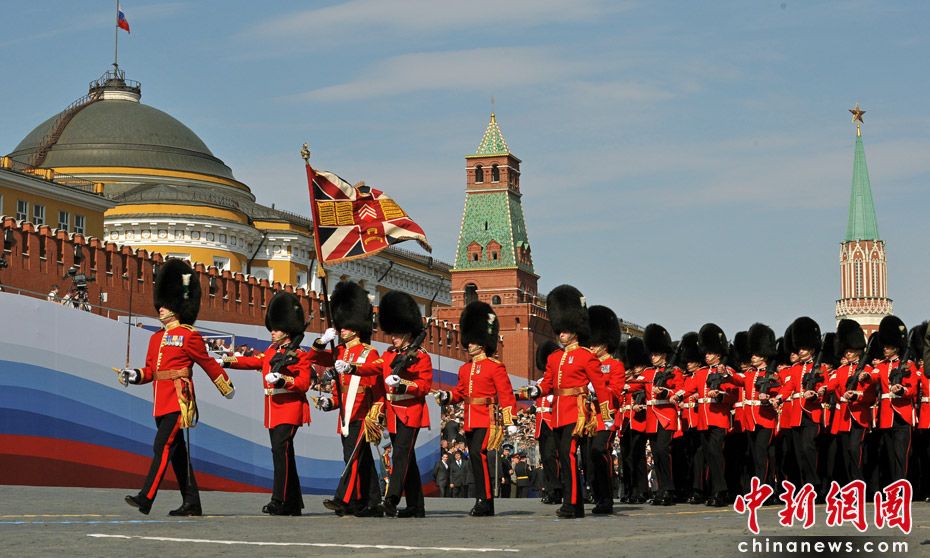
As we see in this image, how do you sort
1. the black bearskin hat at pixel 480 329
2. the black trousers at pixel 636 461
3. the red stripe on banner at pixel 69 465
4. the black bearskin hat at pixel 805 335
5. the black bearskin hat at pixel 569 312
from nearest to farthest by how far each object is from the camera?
the black bearskin hat at pixel 569 312, the black bearskin hat at pixel 480 329, the black bearskin hat at pixel 805 335, the black trousers at pixel 636 461, the red stripe on banner at pixel 69 465

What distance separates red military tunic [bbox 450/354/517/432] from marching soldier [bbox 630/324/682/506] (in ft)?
12.0

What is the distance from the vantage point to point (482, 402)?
48.9ft

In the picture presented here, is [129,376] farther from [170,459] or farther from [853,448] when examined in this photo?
[853,448]

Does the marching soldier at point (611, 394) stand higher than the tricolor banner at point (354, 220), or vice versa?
the tricolor banner at point (354, 220)

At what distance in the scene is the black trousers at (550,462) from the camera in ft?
55.6

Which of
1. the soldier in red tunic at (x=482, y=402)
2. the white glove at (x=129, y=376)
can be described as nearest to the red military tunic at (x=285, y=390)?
the white glove at (x=129, y=376)

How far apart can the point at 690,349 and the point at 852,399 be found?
7.61 feet

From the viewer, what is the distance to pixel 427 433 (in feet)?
103

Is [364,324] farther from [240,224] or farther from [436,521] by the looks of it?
[240,224]

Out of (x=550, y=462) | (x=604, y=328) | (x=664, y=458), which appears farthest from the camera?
(x=664, y=458)

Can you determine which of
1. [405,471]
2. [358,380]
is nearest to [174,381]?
[358,380]

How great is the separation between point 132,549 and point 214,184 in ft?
194

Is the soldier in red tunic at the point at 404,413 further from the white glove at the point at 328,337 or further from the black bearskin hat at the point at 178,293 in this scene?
the black bearskin hat at the point at 178,293

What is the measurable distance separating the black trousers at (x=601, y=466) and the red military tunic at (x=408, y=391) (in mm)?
1931
